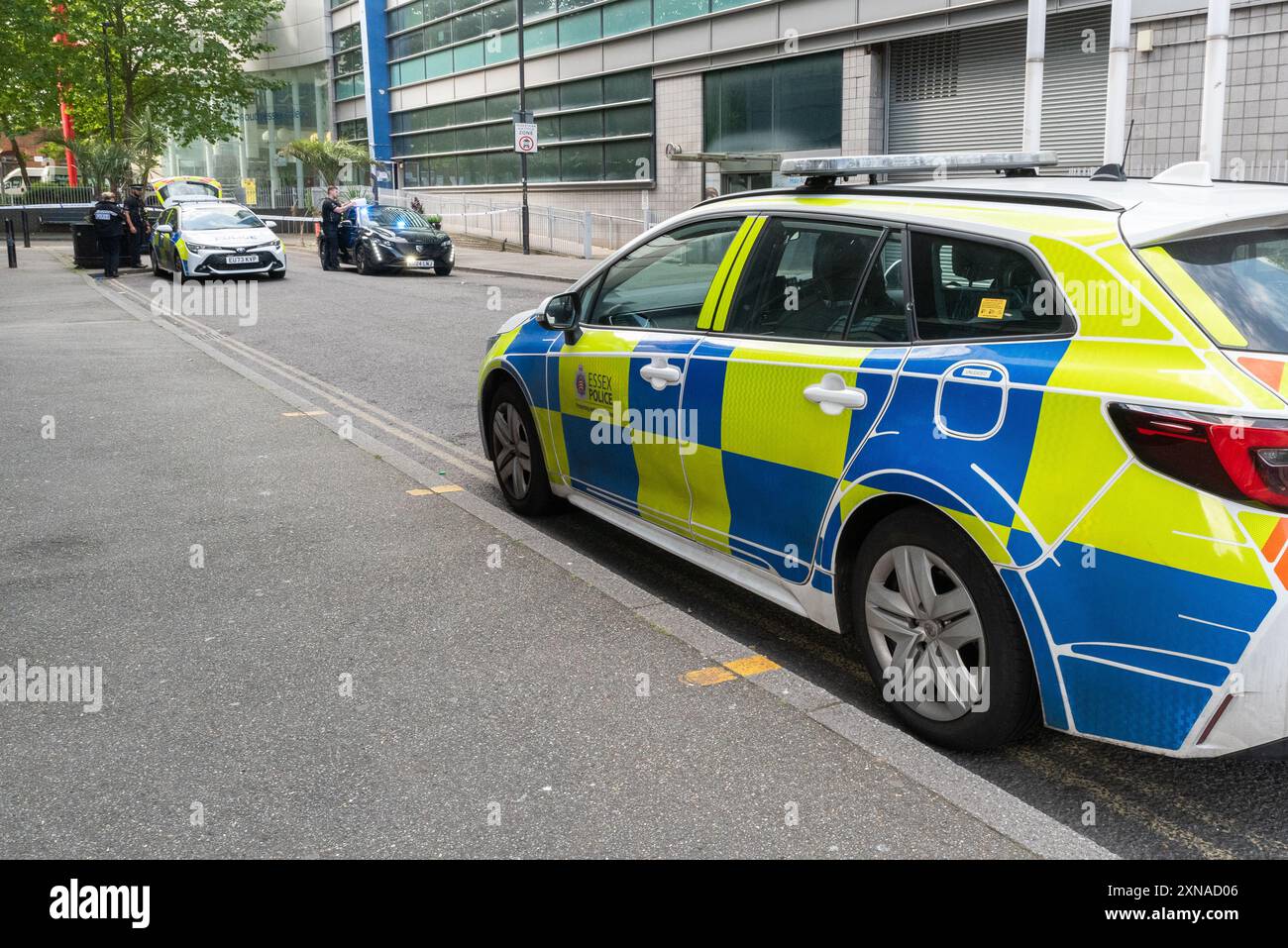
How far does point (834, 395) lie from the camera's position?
3.87m

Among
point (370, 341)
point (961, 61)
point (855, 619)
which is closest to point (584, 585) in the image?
point (855, 619)

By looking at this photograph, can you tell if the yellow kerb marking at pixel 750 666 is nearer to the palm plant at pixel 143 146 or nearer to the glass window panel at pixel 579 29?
the glass window panel at pixel 579 29

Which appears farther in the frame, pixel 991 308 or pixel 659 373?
pixel 659 373

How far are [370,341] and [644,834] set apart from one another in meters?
12.0

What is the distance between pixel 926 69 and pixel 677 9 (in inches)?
349

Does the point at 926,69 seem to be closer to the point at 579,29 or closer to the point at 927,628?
the point at 579,29

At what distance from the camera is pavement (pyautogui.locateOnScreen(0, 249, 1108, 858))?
327 cm

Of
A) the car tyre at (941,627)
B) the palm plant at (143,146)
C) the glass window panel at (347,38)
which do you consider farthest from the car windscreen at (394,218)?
the glass window panel at (347,38)

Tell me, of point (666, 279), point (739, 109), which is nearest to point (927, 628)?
point (666, 279)

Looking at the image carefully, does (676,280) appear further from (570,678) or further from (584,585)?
(570,678)

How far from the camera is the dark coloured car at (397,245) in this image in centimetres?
2600

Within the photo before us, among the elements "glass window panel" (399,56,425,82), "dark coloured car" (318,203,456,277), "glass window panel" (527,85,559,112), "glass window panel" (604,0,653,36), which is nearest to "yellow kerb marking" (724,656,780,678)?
"dark coloured car" (318,203,456,277)

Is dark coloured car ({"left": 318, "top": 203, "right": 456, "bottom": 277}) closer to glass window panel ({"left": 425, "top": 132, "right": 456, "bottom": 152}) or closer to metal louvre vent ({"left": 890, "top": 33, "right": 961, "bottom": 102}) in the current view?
metal louvre vent ({"left": 890, "top": 33, "right": 961, "bottom": 102})
